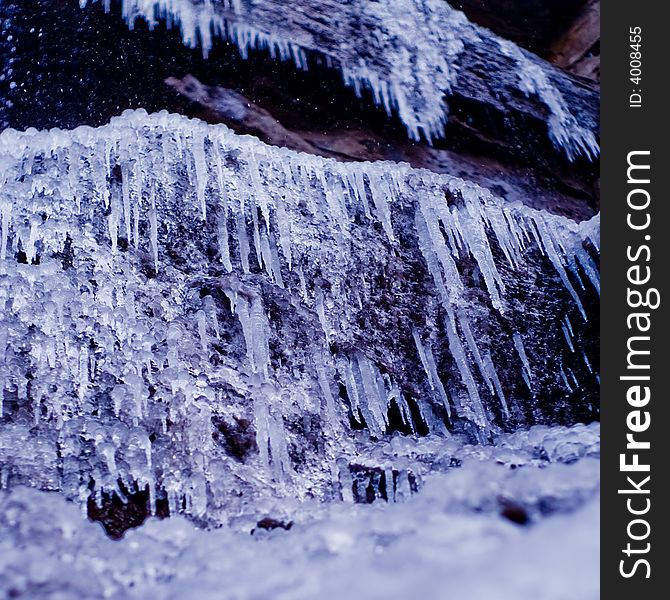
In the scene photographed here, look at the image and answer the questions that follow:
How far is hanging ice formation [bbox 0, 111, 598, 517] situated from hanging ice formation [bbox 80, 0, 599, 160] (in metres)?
0.63

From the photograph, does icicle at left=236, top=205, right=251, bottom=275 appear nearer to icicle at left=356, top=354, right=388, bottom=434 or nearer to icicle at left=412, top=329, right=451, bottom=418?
icicle at left=356, top=354, right=388, bottom=434

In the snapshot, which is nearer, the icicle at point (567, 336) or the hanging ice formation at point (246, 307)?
the hanging ice formation at point (246, 307)

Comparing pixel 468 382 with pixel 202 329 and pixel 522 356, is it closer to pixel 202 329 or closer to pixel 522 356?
pixel 522 356

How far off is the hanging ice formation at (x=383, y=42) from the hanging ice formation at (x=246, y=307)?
0.63 metres

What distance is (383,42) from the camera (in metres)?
3.65

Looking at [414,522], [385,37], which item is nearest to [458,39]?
[385,37]

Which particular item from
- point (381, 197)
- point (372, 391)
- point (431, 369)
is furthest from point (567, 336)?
→ point (381, 197)

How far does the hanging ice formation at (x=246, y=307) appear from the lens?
9.65 feet

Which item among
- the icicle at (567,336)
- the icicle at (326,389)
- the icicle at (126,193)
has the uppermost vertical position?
the icicle at (126,193)

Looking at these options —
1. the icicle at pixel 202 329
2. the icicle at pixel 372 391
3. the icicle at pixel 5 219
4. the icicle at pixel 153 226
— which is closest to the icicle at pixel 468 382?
the icicle at pixel 372 391

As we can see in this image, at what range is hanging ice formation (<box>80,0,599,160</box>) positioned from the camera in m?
3.41

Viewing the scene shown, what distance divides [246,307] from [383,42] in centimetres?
168

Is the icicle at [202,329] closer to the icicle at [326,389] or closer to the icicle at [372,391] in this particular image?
the icicle at [326,389]

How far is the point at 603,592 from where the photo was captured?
4.96 ft
